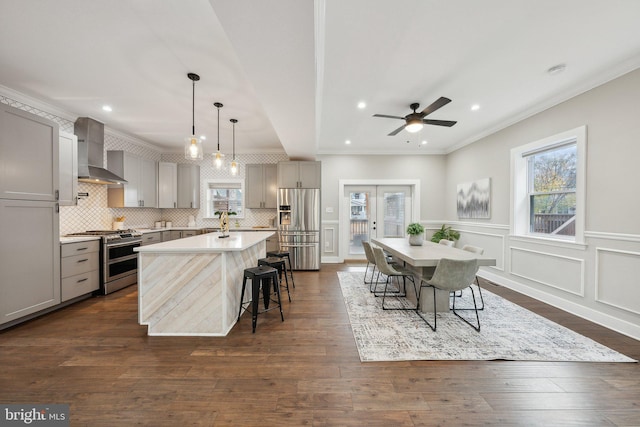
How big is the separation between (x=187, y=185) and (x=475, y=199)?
6324 millimetres

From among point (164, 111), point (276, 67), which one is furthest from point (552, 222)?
point (164, 111)

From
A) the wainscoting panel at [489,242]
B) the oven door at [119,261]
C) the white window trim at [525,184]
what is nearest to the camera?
the white window trim at [525,184]

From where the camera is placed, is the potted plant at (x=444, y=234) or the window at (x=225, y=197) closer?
the potted plant at (x=444, y=234)

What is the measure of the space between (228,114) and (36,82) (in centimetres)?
218

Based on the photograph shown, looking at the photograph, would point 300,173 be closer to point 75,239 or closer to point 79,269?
point 75,239

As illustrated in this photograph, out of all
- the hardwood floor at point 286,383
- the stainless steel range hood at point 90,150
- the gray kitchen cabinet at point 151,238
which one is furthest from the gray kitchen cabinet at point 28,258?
the gray kitchen cabinet at point 151,238

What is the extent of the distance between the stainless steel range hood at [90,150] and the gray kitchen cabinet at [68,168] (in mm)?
216

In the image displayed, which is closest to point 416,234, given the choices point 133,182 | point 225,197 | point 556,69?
point 556,69

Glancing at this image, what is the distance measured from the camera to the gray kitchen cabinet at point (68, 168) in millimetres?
3203

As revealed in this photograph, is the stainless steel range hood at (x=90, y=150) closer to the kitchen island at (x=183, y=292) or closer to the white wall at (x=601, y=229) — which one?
the kitchen island at (x=183, y=292)

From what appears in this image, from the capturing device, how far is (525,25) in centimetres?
196

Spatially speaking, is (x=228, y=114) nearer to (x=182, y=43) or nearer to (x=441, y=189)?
(x=182, y=43)

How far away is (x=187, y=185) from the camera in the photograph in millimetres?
5723

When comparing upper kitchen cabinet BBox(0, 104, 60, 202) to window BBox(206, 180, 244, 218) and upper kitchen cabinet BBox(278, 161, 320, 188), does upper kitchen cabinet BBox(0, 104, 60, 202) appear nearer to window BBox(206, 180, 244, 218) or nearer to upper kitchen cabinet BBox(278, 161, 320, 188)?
window BBox(206, 180, 244, 218)
